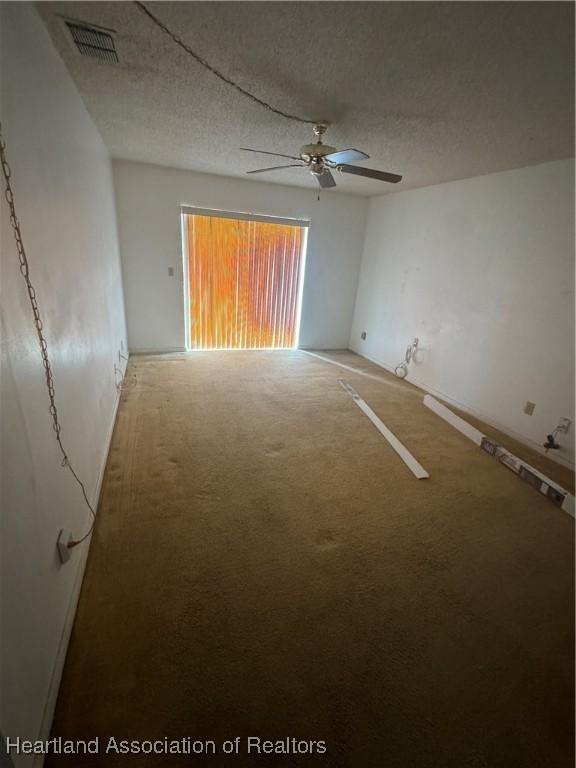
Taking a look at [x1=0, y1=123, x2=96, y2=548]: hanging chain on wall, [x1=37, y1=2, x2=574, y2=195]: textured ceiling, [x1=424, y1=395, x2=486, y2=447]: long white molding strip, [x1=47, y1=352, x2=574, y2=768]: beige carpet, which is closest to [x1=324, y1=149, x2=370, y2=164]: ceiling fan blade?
[x1=37, y1=2, x2=574, y2=195]: textured ceiling

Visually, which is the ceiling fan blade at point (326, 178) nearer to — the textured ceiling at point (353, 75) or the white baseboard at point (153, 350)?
the textured ceiling at point (353, 75)

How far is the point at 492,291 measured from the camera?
321cm

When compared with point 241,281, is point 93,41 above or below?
above

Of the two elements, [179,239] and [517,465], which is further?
[179,239]

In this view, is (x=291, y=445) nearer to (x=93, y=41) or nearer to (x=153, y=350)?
(x=93, y=41)

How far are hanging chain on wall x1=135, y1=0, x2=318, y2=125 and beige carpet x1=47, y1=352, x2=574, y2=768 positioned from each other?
235 cm

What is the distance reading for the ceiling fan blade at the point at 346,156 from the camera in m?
2.02

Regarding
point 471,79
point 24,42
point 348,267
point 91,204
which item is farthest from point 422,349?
point 24,42

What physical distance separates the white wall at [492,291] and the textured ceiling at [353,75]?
41 centimetres

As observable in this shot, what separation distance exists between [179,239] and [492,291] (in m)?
3.78

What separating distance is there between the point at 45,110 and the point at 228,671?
2483 mm

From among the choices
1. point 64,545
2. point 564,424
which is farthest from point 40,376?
point 564,424

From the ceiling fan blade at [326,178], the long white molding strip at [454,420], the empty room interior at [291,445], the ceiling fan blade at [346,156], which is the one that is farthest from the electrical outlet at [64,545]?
the long white molding strip at [454,420]

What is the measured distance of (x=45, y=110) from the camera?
147 cm
